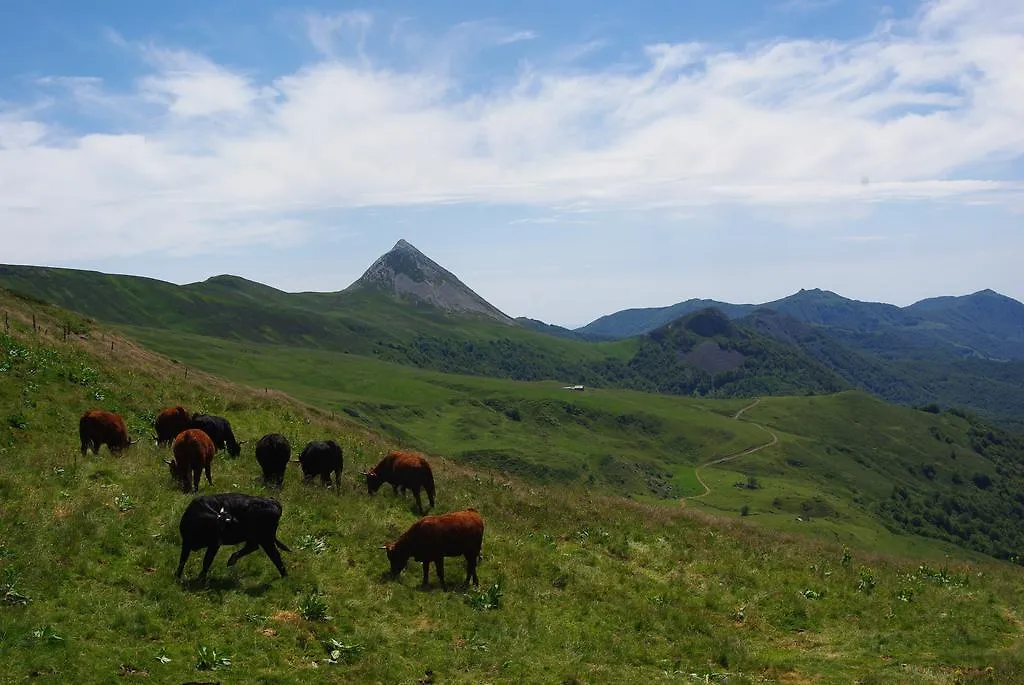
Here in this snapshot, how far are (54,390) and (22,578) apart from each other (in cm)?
1784

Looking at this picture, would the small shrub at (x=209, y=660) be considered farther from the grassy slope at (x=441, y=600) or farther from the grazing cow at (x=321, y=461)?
the grazing cow at (x=321, y=461)

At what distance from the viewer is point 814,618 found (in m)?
18.9

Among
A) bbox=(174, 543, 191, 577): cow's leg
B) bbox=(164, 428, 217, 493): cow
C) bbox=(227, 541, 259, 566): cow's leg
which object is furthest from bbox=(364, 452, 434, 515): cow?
bbox=(174, 543, 191, 577): cow's leg

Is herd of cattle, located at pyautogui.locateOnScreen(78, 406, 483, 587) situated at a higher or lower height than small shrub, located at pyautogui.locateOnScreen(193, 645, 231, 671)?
higher

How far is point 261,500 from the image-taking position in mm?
16812

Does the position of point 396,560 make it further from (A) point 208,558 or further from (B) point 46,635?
(B) point 46,635

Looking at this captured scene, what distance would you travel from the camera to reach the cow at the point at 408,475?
24438 mm

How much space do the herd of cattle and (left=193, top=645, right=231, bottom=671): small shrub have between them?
3500 mm

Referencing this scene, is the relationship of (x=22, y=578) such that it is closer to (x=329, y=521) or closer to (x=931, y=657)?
(x=329, y=521)

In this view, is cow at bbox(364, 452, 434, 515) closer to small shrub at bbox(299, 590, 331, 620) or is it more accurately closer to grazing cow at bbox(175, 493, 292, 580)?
grazing cow at bbox(175, 493, 292, 580)

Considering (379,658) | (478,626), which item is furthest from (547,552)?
(379,658)

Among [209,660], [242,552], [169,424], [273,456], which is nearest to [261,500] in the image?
[242,552]

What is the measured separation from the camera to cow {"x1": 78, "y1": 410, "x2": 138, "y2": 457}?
2334cm

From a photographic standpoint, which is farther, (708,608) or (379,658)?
(708,608)
